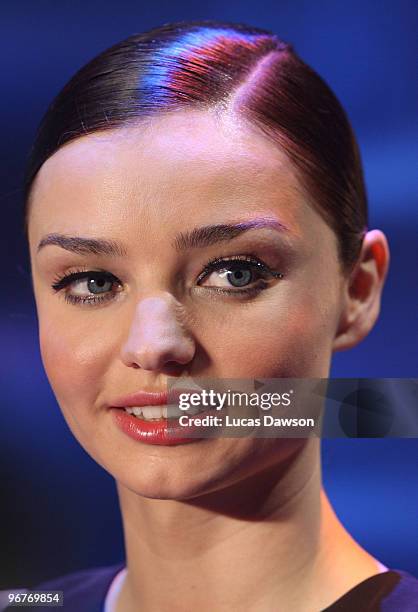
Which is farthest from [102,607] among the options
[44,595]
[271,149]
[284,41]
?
[284,41]

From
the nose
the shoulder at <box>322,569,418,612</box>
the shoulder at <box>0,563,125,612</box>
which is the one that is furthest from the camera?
the shoulder at <box>0,563,125,612</box>

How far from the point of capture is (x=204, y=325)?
4.54 ft

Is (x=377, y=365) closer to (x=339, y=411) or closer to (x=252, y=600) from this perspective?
(x=339, y=411)

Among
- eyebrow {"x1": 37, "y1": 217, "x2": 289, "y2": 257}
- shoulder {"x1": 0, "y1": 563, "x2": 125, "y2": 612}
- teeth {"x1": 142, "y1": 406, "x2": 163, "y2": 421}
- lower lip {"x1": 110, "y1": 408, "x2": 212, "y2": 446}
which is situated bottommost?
shoulder {"x1": 0, "y1": 563, "x2": 125, "y2": 612}

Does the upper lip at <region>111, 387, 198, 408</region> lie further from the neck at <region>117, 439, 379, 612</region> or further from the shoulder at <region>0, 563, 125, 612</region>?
the shoulder at <region>0, 563, 125, 612</region>

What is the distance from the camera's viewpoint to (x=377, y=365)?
1.58 meters

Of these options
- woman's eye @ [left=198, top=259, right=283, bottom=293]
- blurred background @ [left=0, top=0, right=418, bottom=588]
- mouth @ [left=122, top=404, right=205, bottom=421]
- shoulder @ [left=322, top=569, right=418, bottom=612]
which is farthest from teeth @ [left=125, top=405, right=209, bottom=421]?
shoulder @ [left=322, top=569, right=418, bottom=612]

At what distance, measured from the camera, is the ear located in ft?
5.01

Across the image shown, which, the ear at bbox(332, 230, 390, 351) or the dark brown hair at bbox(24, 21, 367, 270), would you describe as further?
the ear at bbox(332, 230, 390, 351)

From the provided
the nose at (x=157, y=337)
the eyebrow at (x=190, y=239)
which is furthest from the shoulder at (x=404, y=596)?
the eyebrow at (x=190, y=239)

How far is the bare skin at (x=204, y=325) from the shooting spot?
1373 millimetres

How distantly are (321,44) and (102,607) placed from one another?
3.86ft

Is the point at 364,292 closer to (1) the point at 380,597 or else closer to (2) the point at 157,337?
(2) the point at 157,337

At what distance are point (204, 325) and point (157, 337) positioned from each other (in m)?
0.09
